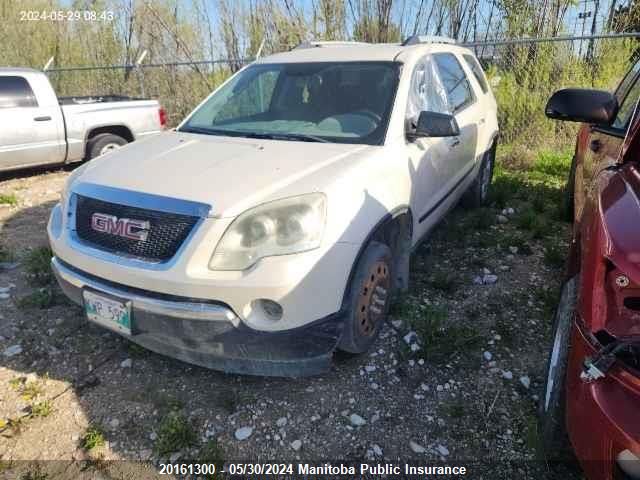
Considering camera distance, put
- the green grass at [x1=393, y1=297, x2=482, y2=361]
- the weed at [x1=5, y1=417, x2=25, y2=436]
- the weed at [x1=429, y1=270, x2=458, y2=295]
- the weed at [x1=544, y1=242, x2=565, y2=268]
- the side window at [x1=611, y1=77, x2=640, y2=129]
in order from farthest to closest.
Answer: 1. the weed at [x1=544, y1=242, x2=565, y2=268]
2. the weed at [x1=429, y1=270, x2=458, y2=295]
3. the green grass at [x1=393, y1=297, x2=482, y2=361]
4. the side window at [x1=611, y1=77, x2=640, y2=129]
5. the weed at [x1=5, y1=417, x2=25, y2=436]

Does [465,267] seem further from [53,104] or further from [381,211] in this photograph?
[53,104]

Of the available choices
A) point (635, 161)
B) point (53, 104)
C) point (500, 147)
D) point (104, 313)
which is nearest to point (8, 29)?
point (53, 104)

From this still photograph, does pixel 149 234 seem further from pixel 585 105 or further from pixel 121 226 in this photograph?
pixel 585 105

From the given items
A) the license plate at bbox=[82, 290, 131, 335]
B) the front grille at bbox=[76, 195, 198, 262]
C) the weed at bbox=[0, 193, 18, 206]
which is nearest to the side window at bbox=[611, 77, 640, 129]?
the front grille at bbox=[76, 195, 198, 262]

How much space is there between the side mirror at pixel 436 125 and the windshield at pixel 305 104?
0.22 meters

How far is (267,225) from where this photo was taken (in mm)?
2195

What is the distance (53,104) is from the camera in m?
6.66

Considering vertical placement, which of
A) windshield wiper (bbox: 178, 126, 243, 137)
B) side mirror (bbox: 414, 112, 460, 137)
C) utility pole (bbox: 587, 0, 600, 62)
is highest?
utility pole (bbox: 587, 0, 600, 62)

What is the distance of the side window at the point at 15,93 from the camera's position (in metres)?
6.29

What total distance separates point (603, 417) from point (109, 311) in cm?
213

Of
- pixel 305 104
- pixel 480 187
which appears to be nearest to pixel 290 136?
pixel 305 104

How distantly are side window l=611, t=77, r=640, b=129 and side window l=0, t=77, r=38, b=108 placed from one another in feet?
22.6

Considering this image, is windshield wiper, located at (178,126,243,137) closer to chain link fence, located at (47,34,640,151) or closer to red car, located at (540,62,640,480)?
red car, located at (540,62,640,480)

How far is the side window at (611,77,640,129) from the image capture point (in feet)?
8.89
